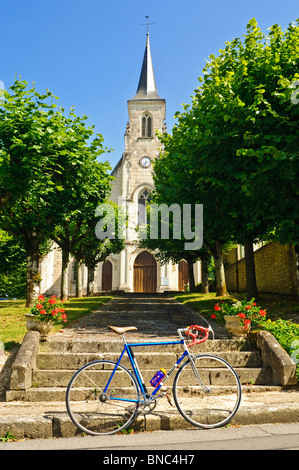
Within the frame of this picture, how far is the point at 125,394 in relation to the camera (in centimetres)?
462

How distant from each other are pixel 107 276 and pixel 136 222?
257 inches

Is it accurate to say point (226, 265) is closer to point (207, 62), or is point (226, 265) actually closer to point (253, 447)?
point (207, 62)

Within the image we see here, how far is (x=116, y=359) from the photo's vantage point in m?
6.16

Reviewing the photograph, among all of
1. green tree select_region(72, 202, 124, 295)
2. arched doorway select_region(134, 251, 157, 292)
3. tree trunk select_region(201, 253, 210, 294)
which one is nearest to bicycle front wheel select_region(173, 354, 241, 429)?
tree trunk select_region(201, 253, 210, 294)

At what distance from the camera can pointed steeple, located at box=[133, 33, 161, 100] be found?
41562mm

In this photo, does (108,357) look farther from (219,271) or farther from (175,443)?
(219,271)

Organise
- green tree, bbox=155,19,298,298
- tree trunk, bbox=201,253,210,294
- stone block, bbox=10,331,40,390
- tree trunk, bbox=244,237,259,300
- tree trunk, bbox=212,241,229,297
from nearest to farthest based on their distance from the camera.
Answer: stone block, bbox=10,331,40,390 → green tree, bbox=155,19,298,298 → tree trunk, bbox=244,237,259,300 → tree trunk, bbox=212,241,229,297 → tree trunk, bbox=201,253,210,294

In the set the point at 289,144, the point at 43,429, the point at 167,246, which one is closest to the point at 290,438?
the point at 43,429

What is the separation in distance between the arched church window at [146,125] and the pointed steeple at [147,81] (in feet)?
8.33

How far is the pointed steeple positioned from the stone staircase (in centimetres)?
3853

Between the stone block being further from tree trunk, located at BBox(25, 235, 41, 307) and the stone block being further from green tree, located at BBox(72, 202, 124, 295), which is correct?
green tree, located at BBox(72, 202, 124, 295)

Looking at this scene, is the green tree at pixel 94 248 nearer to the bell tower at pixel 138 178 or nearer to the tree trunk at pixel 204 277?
the tree trunk at pixel 204 277

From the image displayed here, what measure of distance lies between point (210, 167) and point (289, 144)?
2349 millimetres


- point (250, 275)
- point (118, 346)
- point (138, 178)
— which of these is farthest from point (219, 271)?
point (138, 178)
